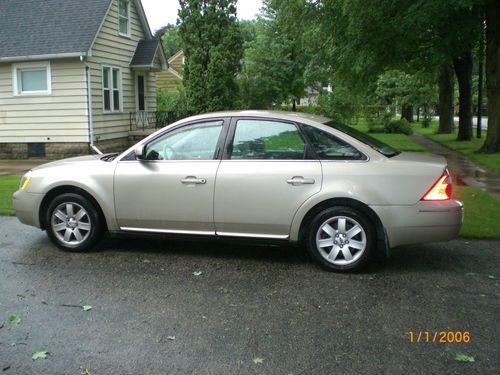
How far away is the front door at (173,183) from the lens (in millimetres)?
5613

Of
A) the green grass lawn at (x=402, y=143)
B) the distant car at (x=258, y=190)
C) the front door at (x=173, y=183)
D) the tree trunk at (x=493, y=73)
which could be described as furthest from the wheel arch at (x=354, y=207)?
the green grass lawn at (x=402, y=143)

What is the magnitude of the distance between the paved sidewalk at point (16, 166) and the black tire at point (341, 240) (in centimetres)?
1067

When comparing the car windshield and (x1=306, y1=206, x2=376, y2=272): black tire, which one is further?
the car windshield

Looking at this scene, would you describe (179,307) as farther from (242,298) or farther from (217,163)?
(217,163)

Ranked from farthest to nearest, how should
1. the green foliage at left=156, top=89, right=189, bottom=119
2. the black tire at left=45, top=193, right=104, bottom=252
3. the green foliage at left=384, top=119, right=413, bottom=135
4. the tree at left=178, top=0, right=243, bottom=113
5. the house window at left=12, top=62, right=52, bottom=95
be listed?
1. the green foliage at left=384, top=119, right=413, bottom=135
2. the green foliage at left=156, top=89, right=189, bottom=119
3. the tree at left=178, top=0, right=243, bottom=113
4. the house window at left=12, top=62, right=52, bottom=95
5. the black tire at left=45, top=193, right=104, bottom=252

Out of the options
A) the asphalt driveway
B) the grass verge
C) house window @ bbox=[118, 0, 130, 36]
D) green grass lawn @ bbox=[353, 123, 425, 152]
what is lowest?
the asphalt driveway

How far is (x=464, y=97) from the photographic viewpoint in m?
23.2

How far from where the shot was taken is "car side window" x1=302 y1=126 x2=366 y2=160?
5.39 metres

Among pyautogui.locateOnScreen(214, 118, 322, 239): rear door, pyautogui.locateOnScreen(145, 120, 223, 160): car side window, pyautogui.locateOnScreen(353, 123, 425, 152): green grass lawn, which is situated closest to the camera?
pyautogui.locateOnScreen(214, 118, 322, 239): rear door

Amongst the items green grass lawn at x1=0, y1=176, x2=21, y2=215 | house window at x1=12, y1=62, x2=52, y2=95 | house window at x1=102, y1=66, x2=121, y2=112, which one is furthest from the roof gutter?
green grass lawn at x1=0, y1=176, x2=21, y2=215

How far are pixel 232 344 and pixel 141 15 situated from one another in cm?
1937

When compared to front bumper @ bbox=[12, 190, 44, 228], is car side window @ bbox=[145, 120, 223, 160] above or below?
above

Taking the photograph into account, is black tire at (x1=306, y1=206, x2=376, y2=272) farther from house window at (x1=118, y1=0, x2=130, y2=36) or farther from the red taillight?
house window at (x1=118, y1=0, x2=130, y2=36)

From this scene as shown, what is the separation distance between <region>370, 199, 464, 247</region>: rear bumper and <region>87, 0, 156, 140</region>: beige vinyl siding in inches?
553
